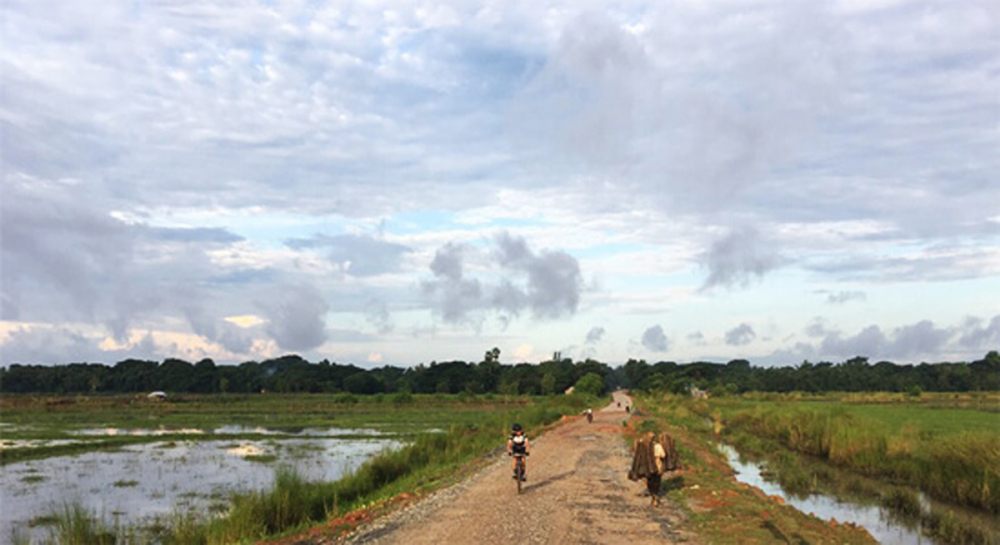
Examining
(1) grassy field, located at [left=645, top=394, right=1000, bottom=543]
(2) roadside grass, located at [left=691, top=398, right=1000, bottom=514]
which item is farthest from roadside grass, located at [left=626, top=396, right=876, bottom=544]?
(2) roadside grass, located at [left=691, top=398, right=1000, bottom=514]

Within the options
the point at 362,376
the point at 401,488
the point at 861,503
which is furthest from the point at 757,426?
the point at 362,376

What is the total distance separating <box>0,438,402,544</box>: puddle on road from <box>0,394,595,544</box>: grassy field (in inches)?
66.7

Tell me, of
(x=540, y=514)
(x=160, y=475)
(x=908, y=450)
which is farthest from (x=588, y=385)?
(x=540, y=514)

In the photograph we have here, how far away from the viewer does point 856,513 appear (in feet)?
70.7

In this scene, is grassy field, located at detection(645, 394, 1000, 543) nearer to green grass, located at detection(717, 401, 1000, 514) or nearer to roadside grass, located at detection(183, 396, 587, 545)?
green grass, located at detection(717, 401, 1000, 514)

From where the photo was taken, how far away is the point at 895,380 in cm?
13575

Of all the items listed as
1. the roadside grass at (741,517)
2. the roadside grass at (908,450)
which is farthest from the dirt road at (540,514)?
the roadside grass at (908,450)

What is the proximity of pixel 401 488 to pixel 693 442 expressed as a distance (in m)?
19.8

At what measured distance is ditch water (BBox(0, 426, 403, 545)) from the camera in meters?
22.6

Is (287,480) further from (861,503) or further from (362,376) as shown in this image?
(362,376)

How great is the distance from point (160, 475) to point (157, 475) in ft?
0.45

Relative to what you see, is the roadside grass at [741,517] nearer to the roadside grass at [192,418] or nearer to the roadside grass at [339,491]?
the roadside grass at [339,491]

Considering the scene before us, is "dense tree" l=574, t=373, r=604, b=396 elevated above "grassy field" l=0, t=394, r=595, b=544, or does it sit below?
above

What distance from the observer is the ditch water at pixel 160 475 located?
22.6 metres
